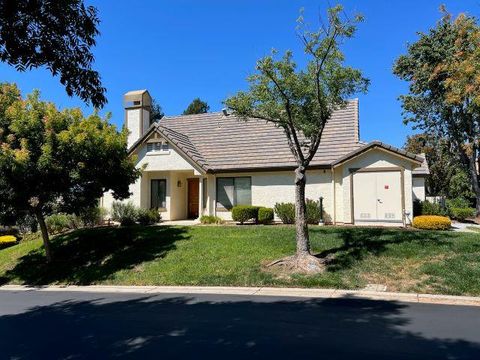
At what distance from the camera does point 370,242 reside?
13.7m

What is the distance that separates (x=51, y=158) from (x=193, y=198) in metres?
11.4

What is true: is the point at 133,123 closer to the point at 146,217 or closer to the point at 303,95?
the point at 146,217

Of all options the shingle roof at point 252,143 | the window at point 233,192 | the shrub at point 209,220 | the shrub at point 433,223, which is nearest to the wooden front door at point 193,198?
the shingle roof at point 252,143

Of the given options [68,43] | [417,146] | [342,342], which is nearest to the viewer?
[68,43]

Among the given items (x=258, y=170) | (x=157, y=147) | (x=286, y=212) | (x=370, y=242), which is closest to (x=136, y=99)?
(x=157, y=147)

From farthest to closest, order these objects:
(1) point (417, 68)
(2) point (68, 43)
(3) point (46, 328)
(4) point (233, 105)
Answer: (1) point (417, 68) < (4) point (233, 105) < (3) point (46, 328) < (2) point (68, 43)

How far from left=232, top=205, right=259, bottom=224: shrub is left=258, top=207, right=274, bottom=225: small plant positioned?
0.92 ft

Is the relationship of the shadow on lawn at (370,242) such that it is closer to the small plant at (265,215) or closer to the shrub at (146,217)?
the small plant at (265,215)

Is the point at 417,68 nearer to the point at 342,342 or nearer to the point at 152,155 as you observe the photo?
the point at 152,155

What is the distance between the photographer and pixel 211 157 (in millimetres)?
23297

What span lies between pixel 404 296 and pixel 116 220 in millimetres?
16558

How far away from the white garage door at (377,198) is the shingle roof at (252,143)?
1337mm

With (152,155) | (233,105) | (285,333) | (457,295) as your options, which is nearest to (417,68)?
→ (152,155)

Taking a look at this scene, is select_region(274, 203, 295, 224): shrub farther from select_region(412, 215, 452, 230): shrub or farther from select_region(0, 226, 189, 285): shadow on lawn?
select_region(412, 215, 452, 230): shrub
